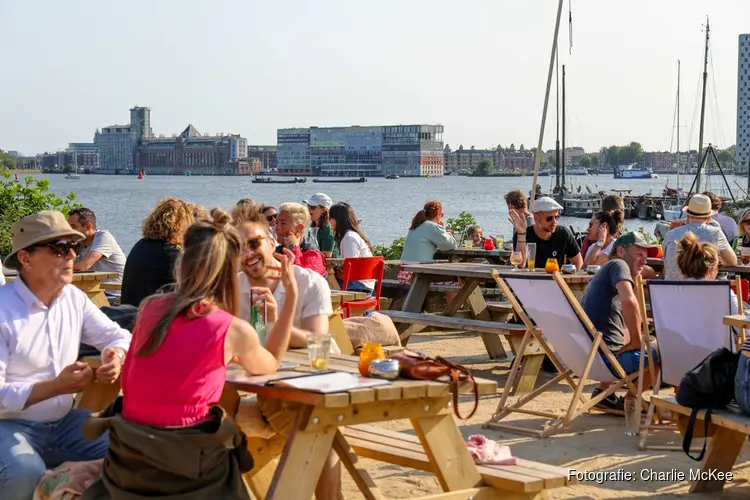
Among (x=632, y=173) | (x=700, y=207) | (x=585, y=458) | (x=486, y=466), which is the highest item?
(x=700, y=207)

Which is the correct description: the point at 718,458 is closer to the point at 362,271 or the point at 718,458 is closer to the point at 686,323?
the point at 686,323

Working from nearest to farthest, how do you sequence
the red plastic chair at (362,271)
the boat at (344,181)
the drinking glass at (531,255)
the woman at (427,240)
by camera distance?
1. the drinking glass at (531,255)
2. the red plastic chair at (362,271)
3. the woman at (427,240)
4. the boat at (344,181)

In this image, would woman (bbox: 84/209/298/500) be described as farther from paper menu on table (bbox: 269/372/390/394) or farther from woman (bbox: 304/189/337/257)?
woman (bbox: 304/189/337/257)

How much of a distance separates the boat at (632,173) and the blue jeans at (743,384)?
17179cm

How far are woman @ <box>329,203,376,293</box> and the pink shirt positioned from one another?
550cm

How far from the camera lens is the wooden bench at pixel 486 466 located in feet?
12.7

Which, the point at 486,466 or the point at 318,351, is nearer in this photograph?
the point at 318,351

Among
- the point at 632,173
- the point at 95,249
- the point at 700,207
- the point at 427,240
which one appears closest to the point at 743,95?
the point at 632,173

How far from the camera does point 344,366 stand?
397 centimetres

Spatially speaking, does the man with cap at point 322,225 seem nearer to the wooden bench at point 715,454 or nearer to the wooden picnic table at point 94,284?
the wooden picnic table at point 94,284

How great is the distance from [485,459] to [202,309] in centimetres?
122

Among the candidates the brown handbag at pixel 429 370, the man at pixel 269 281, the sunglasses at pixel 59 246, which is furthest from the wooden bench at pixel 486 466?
the sunglasses at pixel 59 246

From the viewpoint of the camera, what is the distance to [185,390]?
3408mm

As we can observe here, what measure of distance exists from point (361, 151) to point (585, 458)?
568ft
